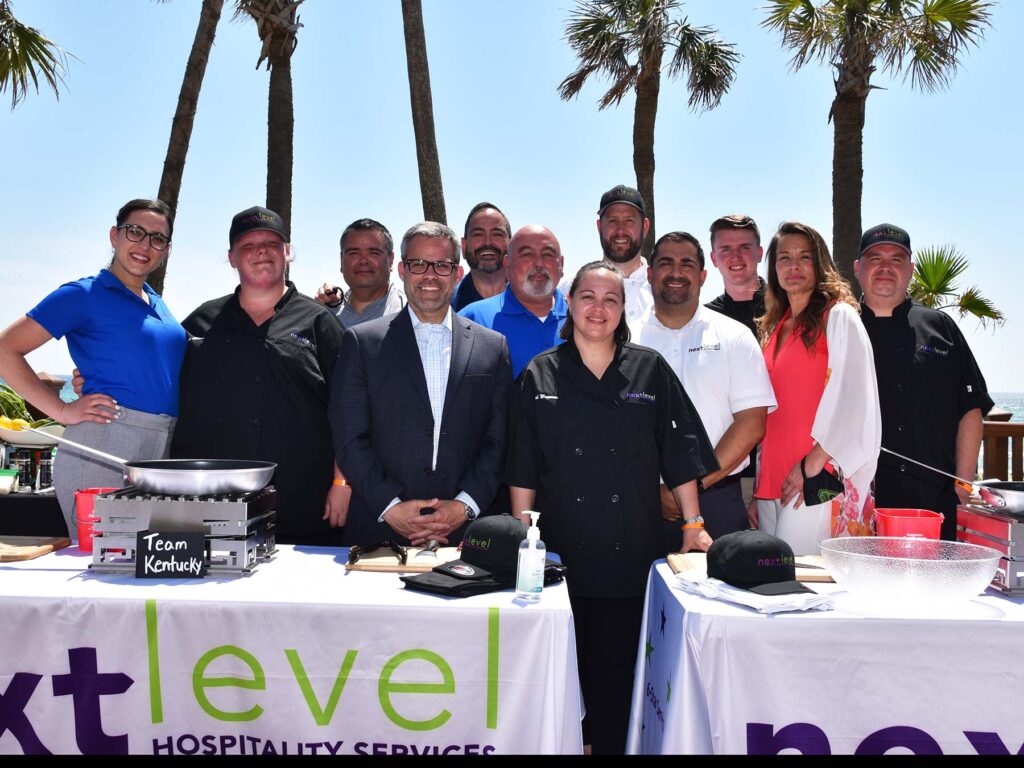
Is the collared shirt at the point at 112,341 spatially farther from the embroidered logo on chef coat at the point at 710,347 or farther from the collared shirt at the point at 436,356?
the embroidered logo on chef coat at the point at 710,347

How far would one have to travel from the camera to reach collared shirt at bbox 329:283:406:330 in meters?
4.44

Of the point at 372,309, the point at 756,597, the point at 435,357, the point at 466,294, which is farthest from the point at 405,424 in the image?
the point at 466,294

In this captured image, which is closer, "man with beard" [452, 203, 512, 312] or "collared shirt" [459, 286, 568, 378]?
"collared shirt" [459, 286, 568, 378]

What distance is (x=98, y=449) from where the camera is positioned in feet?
A: 10.6

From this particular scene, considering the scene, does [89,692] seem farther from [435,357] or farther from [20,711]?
[435,357]

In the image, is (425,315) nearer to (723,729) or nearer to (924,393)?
(723,729)

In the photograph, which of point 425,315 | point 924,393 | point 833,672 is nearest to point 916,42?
point 924,393

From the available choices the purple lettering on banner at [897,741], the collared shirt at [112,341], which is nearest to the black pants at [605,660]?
the purple lettering on banner at [897,741]

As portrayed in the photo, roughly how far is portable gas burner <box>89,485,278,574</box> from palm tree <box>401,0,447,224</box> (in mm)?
7535

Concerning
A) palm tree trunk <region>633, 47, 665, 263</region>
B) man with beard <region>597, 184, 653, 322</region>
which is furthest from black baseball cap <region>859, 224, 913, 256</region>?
palm tree trunk <region>633, 47, 665, 263</region>

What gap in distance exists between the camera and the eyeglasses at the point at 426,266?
3.14 meters

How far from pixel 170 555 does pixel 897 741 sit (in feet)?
6.59

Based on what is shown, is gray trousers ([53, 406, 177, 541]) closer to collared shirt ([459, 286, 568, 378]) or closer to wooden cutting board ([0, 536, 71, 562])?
wooden cutting board ([0, 536, 71, 562])

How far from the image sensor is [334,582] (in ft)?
7.84
